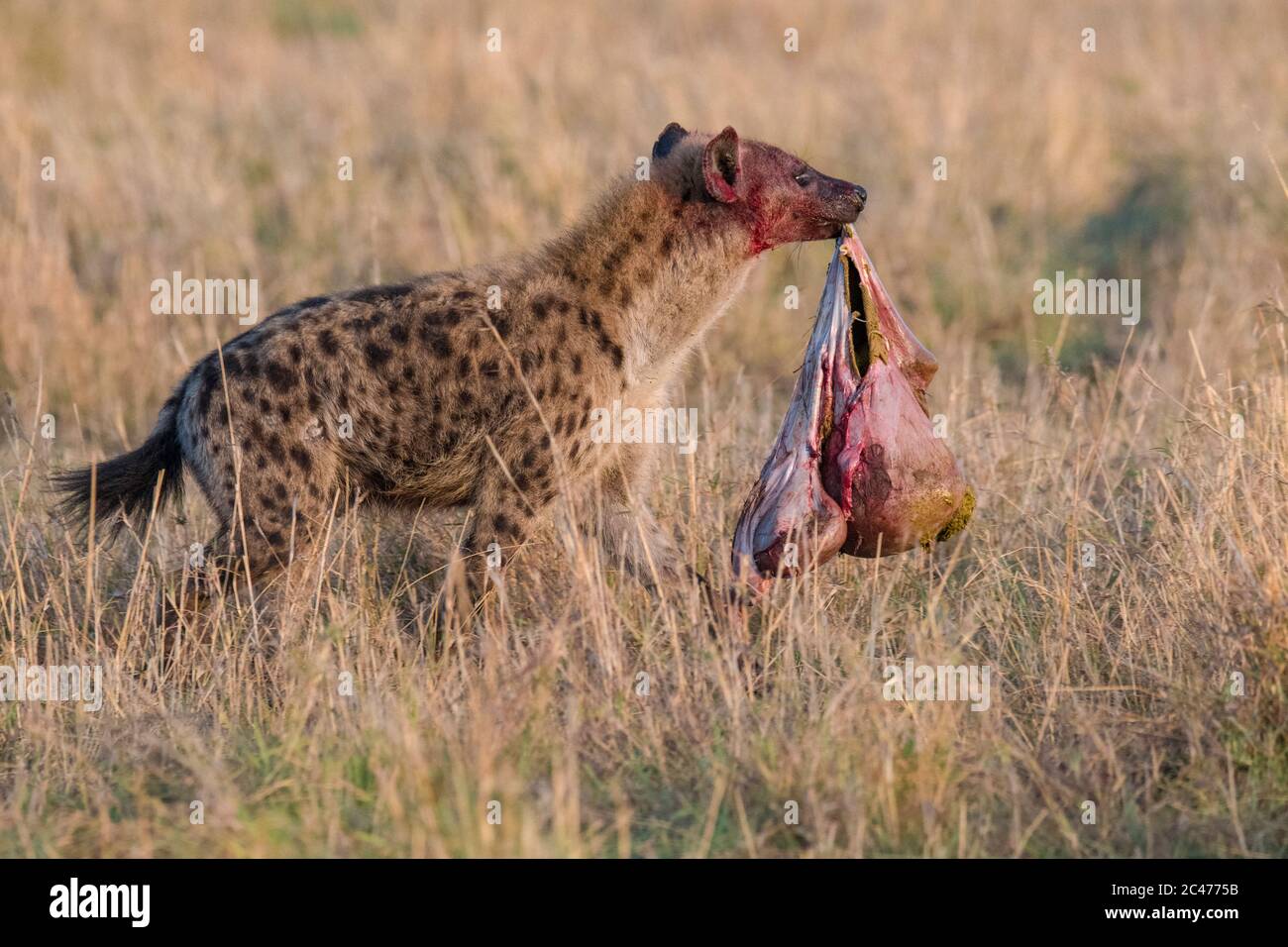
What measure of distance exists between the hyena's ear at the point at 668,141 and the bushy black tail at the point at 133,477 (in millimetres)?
1838

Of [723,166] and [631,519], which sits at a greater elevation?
[723,166]

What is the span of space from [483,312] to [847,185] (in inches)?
51.2

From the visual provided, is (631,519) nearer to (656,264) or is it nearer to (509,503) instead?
(509,503)

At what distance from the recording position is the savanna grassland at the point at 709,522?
177 inches

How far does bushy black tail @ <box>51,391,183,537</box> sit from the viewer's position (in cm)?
571

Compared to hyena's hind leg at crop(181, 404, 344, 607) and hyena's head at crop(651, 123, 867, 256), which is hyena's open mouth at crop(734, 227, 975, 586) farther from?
hyena's hind leg at crop(181, 404, 344, 607)

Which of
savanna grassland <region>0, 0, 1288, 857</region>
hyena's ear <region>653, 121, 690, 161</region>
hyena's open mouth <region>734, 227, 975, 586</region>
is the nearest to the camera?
savanna grassland <region>0, 0, 1288, 857</region>

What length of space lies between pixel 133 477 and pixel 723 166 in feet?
7.26

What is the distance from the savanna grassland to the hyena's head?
0.88 m

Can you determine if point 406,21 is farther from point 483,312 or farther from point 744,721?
point 744,721

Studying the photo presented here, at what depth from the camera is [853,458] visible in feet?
18.1

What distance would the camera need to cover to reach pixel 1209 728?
15.6ft

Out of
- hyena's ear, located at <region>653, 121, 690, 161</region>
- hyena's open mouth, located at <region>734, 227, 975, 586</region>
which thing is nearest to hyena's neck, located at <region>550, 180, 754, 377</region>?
hyena's ear, located at <region>653, 121, 690, 161</region>

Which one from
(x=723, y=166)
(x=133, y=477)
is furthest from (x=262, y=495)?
(x=723, y=166)
